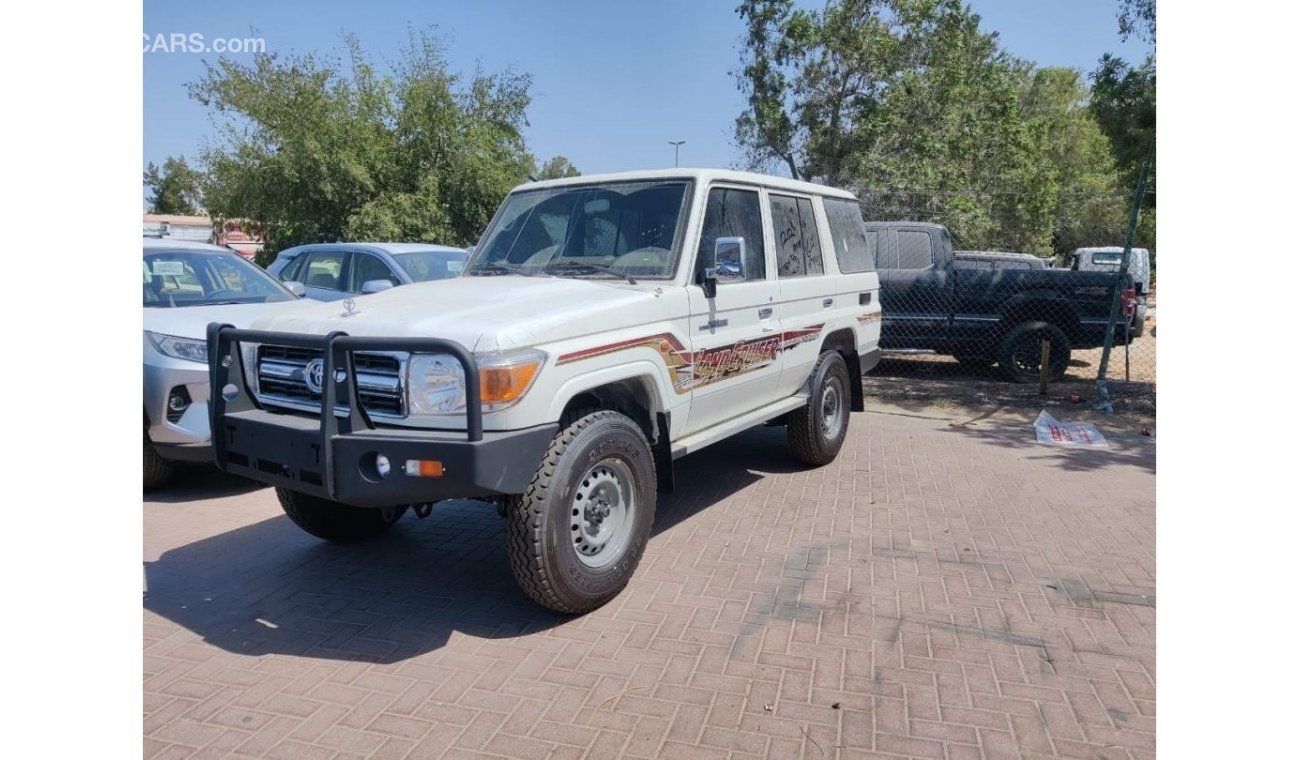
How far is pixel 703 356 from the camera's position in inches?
187

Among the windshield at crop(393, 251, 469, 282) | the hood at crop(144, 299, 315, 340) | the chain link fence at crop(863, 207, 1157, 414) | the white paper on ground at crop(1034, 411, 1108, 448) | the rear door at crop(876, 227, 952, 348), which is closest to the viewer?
the hood at crop(144, 299, 315, 340)

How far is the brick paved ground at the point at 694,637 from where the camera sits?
10.1 ft

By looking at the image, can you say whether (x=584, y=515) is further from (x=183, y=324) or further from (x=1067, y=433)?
(x=1067, y=433)

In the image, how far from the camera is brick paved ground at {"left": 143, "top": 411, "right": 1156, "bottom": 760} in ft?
10.1

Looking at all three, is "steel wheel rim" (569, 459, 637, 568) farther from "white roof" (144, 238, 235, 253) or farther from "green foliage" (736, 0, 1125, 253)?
"green foliage" (736, 0, 1125, 253)

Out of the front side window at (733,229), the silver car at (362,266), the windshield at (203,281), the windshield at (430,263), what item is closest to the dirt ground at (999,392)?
the front side window at (733,229)

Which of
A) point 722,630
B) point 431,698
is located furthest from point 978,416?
point 431,698

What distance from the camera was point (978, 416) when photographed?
900cm

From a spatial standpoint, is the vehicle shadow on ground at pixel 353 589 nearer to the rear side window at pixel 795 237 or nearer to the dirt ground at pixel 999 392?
the rear side window at pixel 795 237

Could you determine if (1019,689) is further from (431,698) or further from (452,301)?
(452,301)

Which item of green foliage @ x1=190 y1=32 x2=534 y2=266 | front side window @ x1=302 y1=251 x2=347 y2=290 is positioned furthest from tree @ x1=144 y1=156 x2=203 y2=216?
front side window @ x1=302 y1=251 x2=347 y2=290

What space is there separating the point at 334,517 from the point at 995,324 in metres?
8.83

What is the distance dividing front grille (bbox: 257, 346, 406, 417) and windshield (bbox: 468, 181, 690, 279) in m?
1.43

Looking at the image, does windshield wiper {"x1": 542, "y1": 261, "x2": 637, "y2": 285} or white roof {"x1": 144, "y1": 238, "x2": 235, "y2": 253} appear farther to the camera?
white roof {"x1": 144, "y1": 238, "x2": 235, "y2": 253}
